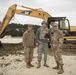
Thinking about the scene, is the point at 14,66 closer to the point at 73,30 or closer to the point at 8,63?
the point at 8,63

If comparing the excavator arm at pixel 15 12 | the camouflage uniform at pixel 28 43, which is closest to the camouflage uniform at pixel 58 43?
the camouflage uniform at pixel 28 43

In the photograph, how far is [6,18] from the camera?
60.5 ft

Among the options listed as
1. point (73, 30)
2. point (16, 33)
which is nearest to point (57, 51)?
point (73, 30)

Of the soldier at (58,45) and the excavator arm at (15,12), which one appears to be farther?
the excavator arm at (15,12)

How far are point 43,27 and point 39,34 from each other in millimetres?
341

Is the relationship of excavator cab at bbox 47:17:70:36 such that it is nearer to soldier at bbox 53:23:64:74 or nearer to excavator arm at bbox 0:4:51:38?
excavator arm at bbox 0:4:51:38

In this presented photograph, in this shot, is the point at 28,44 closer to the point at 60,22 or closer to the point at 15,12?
the point at 60,22

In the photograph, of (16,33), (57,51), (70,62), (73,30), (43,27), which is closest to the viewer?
(57,51)

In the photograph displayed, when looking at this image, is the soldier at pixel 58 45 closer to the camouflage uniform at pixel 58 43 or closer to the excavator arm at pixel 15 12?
the camouflage uniform at pixel 58 43

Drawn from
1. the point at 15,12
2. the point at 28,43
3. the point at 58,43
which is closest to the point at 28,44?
the point at 28,43

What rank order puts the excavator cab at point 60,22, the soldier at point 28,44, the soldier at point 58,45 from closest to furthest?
the soldier at point 58,45, the soldier at point 28,44, the excavator cab at point 60,22

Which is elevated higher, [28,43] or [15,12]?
[15,12]

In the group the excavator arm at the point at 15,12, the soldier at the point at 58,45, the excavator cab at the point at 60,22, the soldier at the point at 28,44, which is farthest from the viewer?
the excavator arm at the point at 15,12

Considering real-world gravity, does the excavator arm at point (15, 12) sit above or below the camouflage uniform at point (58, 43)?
above
